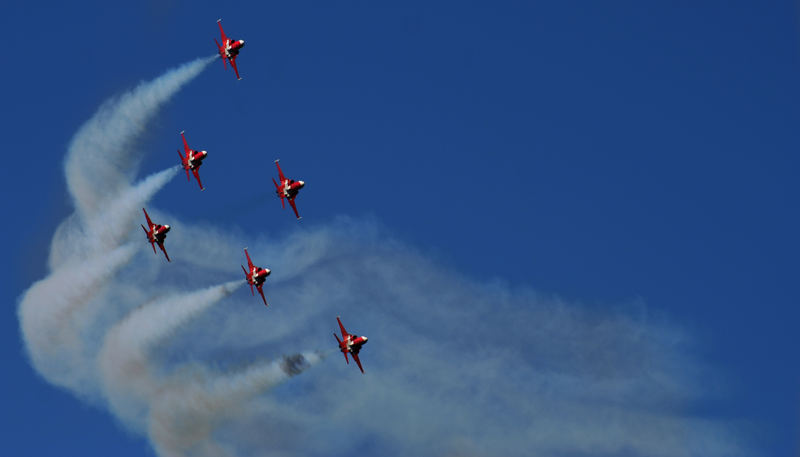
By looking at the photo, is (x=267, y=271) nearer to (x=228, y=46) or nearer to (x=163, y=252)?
(x=163, y=252)

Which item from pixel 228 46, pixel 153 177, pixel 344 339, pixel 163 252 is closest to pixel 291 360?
pixel 344 339

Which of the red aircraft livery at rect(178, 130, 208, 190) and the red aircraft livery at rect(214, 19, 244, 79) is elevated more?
the red aircraft livery at rect(214, 19, 244, 79)

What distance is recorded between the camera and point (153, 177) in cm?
8294

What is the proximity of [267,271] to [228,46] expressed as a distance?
26.2 m

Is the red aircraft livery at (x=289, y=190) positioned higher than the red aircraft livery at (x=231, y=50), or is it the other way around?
the red aircraft livery at (x=231, y=50)

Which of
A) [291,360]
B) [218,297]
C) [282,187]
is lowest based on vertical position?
[291,360]

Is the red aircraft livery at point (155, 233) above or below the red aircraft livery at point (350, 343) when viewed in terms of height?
above

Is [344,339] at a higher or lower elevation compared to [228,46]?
lower

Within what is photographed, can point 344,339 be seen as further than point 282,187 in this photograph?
No

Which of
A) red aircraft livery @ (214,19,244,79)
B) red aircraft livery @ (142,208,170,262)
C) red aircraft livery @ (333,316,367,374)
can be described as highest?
red aircraft livery @ (214,19,244,79)

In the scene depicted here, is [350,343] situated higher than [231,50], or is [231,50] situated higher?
[231,50]

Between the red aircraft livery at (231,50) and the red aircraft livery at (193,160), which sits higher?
the red aircraft livery at (231,50)

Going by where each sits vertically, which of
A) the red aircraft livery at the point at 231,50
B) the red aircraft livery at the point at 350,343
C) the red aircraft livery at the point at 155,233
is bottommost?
the red aircraft livery at the point at 350,343

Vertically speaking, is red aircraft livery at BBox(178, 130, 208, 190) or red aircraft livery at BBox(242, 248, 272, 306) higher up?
red aircraft livery at BBox(178, 130, 208, 190)
